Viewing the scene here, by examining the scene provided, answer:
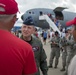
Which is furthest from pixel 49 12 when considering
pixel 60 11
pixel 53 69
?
pixel 53 69

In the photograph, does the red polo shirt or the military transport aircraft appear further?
the military transport aircraft

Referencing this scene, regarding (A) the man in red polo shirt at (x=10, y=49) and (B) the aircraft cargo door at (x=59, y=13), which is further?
(B) the aircraft cargo door at (x=59, y=13)

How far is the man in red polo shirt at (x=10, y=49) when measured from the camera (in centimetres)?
199

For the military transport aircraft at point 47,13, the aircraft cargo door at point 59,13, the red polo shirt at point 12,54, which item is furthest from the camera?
the aircraft cargo door at point 59,13

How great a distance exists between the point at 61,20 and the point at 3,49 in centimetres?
3509

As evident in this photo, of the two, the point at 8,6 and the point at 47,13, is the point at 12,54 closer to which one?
the point at 8,6

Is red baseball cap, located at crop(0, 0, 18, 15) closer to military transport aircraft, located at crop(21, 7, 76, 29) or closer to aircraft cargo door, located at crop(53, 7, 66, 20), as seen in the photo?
military transport aircraft, located at crop(21, 7, 76, 29)

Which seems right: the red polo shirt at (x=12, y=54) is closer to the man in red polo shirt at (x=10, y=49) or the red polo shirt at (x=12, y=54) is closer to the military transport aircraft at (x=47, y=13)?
the man in red polo shirt at (x=10, y=49)

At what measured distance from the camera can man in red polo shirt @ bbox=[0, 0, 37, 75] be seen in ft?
6.53

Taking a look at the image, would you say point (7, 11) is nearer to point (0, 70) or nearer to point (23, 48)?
point (23, 48)

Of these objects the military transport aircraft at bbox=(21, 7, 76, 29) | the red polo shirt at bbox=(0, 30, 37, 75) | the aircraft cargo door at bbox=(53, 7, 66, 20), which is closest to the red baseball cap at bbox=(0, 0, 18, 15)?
the red polo shirt at bbox=(0, 30, 37, 75)

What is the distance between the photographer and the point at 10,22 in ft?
6.95

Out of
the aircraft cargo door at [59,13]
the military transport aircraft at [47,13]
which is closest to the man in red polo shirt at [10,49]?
the military transport aircraft at [47,13]

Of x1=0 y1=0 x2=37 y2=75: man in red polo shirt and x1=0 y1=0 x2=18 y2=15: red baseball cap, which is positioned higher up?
x1=0 y1=0 x2=18 y2=15: red baseball cap
